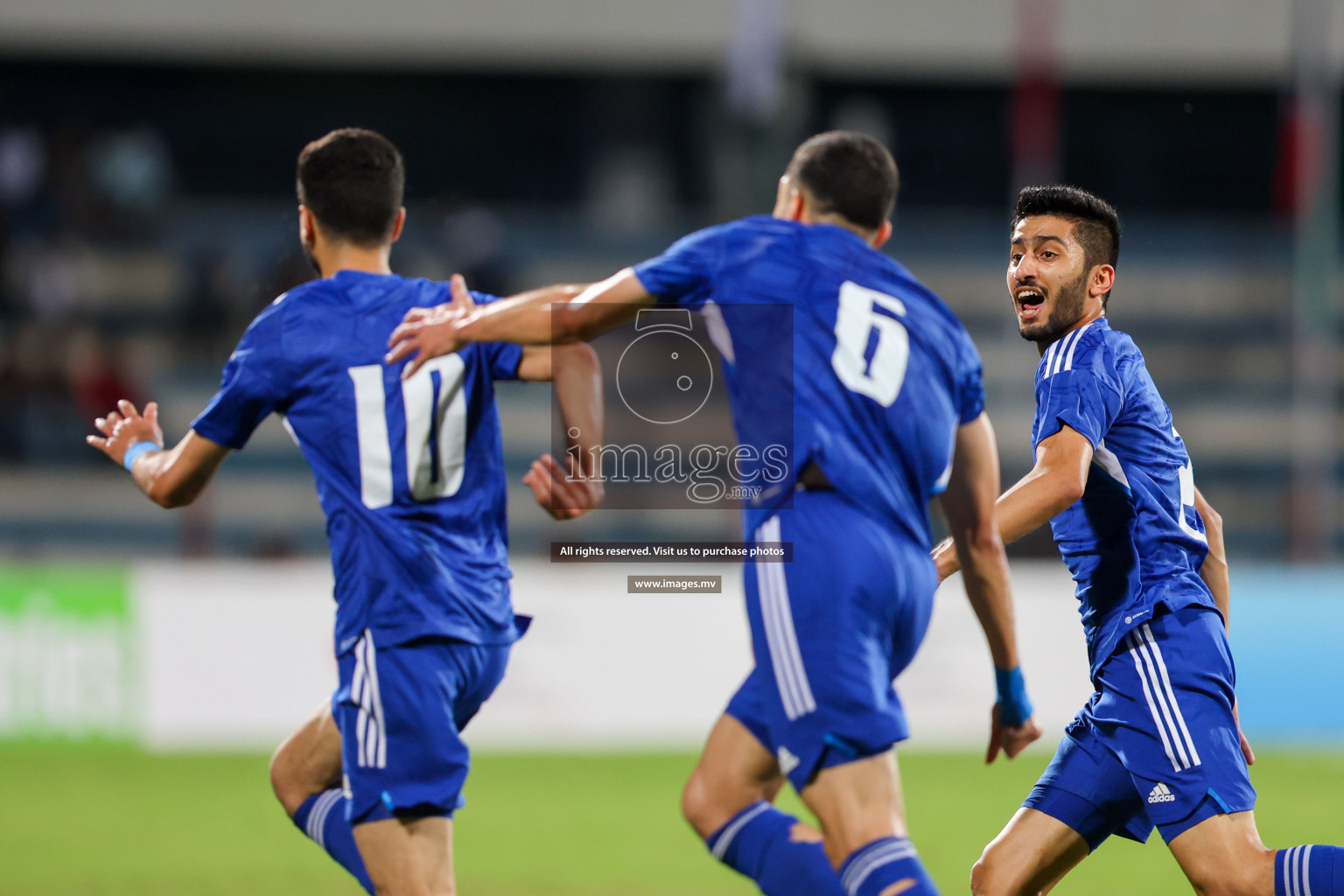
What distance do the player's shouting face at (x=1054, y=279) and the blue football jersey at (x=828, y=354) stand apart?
69 centimetres

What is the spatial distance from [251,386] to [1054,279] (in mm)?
2125

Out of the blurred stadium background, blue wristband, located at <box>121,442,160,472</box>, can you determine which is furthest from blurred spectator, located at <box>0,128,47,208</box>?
blue wristband, located at <box>121,442,160,472</box>

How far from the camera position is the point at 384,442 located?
12.6 ft

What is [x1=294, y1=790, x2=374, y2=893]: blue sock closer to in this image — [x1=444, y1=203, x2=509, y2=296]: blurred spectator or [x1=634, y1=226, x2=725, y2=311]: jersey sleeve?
[x1=634, y1=226, x2=725, y2=311]: jersey sleeve

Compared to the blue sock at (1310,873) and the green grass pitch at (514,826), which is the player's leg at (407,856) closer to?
the blue sock at (1310,873)

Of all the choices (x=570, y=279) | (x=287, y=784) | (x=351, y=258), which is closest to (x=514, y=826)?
(x=287, y=784)

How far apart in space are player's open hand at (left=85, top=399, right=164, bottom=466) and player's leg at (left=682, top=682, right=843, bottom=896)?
184cm

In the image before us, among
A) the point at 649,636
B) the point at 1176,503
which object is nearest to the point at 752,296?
the point at 1176,503

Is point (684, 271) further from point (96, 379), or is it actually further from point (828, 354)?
point (96, 379)

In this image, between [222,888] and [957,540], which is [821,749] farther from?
[222,888]

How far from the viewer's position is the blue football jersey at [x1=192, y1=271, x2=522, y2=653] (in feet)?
12.6

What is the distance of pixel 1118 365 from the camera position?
152 inches

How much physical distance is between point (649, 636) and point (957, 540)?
6737 mm

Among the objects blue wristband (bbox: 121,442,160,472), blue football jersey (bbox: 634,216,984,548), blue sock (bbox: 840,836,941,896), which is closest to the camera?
blue sock (bbox: 840,836,941,896)
